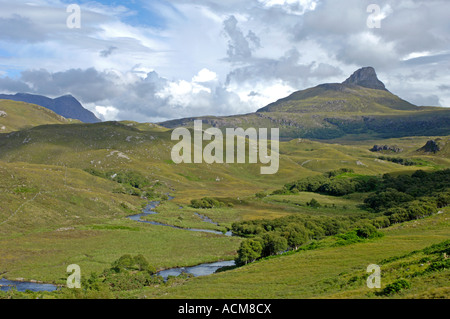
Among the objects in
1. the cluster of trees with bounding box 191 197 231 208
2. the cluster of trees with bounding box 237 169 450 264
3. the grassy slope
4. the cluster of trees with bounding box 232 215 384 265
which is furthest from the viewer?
the cluster of trees with bounding box 191 197 231 208

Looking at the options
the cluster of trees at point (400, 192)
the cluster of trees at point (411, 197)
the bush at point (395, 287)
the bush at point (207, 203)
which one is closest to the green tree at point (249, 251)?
the cluster of trees at point (400, 192)

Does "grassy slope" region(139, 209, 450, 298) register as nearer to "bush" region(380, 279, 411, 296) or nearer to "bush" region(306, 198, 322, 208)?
"bush" region(380, 279, 411, 296)

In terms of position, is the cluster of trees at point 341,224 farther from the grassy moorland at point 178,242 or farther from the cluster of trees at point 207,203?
the cluster of trees at point 207,203

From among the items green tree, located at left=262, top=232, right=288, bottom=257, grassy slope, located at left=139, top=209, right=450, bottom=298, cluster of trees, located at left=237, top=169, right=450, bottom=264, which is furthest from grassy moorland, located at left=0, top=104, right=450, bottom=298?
green tree, located at left=262, top=232, right=288, bottom=257

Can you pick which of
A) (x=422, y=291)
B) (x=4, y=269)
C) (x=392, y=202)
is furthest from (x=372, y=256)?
(x=392, y=202)

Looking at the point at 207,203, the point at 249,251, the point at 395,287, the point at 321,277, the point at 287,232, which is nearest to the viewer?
Result: the point at 395,287

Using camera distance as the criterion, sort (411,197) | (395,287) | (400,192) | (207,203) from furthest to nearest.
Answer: (207,203) → (400,192) → (411,197) → (395,287)

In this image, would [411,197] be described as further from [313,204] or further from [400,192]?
[313,204]

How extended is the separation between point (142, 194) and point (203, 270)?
11408 cm

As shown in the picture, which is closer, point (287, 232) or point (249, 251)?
point (249, 251)

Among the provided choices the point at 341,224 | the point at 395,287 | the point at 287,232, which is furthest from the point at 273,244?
the point at 395,287

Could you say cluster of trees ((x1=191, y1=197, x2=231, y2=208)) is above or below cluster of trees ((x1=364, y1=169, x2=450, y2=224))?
below

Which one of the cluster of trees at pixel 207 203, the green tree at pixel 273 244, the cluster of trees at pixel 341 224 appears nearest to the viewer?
the cluster of trees at pixel 341 224

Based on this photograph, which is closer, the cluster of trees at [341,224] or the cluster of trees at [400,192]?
Answer: the cluster of trees at [341,224]
